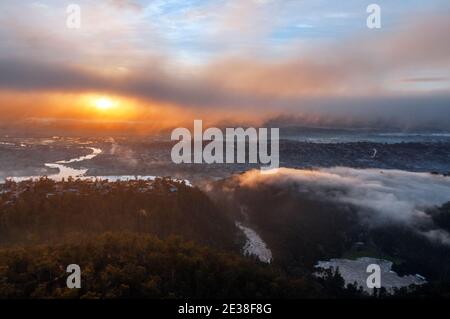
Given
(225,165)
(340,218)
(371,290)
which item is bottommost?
(371,290)

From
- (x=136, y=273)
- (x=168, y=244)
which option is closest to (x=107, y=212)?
(x=168, y=244)

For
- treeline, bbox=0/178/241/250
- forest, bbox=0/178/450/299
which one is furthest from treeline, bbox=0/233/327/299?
treeline, bbox=0/178/241/250

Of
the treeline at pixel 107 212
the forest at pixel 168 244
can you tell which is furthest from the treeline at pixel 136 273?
the treeline at pixel 107 212

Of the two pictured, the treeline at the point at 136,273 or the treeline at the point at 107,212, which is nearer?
the treeline at the point at 136,273

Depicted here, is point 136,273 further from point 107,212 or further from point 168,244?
point 107,212

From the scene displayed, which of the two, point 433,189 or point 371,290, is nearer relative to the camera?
point 371,290

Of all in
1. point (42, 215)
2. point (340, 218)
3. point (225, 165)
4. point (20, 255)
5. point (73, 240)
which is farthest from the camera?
point (225, 165)

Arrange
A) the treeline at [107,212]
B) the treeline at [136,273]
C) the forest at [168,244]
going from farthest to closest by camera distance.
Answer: the treeline at [107,212]
the forest at [168,244]
the treeline at [136,273]

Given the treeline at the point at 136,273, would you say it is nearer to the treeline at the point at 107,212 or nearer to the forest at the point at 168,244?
the forest at the point at 168,244

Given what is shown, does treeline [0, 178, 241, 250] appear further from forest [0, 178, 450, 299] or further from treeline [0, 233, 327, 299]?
treeline [0, 233, 327, 299]
